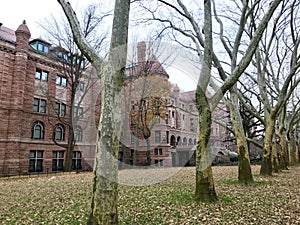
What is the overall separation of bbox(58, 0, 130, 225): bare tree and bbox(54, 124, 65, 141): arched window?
24173 millimetres

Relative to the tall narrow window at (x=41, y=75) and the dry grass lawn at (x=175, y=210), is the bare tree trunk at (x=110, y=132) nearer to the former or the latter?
the dry grass lawn at (x=175, y=210)

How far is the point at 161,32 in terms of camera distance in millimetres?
11188

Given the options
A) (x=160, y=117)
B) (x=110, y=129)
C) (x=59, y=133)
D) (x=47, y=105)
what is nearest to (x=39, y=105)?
(x=47, y=105)

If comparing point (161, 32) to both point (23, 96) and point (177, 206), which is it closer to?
point (177, 206)

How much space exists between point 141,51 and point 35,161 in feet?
49.9

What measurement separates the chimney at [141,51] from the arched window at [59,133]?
1179 centimetres

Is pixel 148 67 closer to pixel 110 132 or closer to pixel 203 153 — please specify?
pixel 203 153

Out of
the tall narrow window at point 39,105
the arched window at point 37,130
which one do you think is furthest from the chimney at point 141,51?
the arched window at point 37,130

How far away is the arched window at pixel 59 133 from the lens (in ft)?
86.8

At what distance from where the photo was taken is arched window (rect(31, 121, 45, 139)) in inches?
939

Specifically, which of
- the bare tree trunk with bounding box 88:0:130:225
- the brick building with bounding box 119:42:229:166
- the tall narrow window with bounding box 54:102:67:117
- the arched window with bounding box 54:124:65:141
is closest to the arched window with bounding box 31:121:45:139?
the arched window with bounding box 54:124:65:141

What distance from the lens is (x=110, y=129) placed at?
3.89 m

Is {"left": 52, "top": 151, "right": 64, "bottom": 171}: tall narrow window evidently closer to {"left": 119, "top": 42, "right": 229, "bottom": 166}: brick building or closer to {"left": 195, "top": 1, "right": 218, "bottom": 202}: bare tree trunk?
{"left": 119, "top": 42, "right": 229, "bottom": 166}: brick building

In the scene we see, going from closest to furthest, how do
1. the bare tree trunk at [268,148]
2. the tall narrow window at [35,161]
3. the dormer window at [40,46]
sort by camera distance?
the bare tree trunk at [268,148] → the tall narrow window at [35,161] → the dormer window at [40,46]
